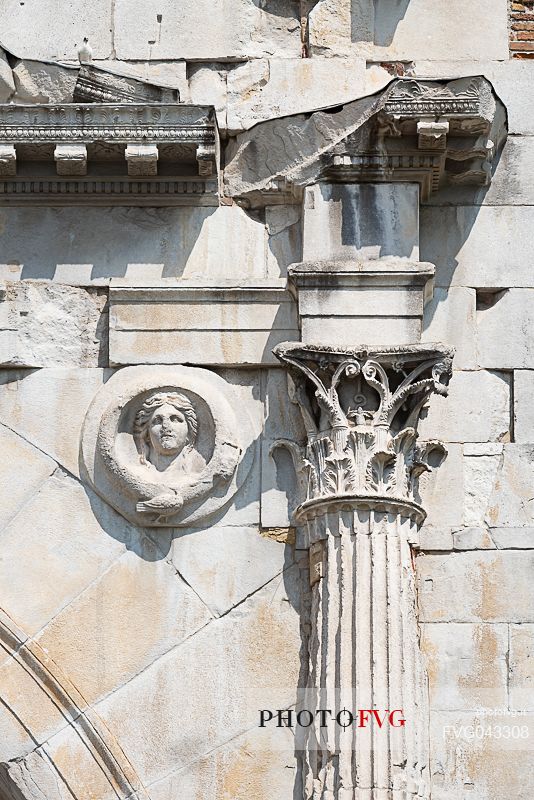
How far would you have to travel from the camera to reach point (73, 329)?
9.47m

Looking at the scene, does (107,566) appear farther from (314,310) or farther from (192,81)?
(192,81)

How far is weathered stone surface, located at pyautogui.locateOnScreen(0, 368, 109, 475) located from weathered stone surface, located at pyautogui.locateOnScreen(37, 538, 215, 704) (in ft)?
2.02

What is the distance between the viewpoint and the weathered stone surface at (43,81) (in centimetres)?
977

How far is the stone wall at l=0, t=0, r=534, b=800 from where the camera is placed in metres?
8.89

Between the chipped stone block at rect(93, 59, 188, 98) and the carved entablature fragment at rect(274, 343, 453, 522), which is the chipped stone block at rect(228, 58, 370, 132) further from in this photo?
the carved entablature fragment at rect(274, 343, 453, 522)

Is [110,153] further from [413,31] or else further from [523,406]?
[523,406]

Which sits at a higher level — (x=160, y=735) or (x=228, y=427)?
(x=228, y=427)

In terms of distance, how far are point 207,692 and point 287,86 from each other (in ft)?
10.2

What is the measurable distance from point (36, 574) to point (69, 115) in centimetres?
222

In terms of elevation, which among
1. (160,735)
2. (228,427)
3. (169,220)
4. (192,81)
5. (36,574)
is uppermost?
(192,81)

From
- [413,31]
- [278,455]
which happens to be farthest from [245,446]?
[413,31]

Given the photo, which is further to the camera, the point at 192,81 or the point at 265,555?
the point at 192,81

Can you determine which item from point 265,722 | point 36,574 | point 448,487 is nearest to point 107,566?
point 36,574

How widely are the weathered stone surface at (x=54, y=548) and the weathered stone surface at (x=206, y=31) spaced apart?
2.32 meters
